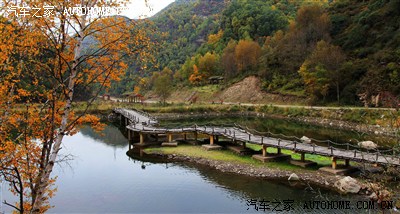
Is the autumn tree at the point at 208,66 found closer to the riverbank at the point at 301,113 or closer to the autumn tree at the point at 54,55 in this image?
the riverbank at the point at 301,113

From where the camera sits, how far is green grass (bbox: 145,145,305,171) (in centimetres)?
2675

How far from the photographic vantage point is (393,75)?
173 ft

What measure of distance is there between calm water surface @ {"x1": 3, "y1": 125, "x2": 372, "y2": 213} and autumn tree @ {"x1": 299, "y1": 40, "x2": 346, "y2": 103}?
4441 centimetres

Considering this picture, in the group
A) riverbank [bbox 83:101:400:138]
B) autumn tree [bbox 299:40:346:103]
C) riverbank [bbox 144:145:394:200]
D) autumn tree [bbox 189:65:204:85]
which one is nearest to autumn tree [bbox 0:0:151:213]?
riverbank [bbox 144:145:394:200]

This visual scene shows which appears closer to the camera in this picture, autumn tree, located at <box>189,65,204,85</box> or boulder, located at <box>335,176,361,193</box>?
boulder, located at <box>335,176,361,193</box>

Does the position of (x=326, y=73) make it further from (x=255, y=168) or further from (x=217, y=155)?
(x=255, y=168)

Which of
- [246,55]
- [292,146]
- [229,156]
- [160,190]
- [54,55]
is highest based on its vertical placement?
[246,55]

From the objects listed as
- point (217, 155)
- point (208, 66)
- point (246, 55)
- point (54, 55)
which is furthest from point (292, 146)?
point (208, 66)

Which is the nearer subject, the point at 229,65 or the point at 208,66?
the point at 229,65

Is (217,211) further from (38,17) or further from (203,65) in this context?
(203,65)

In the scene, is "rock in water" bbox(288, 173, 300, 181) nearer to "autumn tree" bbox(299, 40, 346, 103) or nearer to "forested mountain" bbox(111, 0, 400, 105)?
"forested mountain" bbox(111, 0, 400, 105)

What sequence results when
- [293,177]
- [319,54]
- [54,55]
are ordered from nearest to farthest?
[54,55] < [293,177] < [319,54]

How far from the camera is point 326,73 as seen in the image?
63.6 metres

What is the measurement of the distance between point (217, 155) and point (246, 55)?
75.5 m
